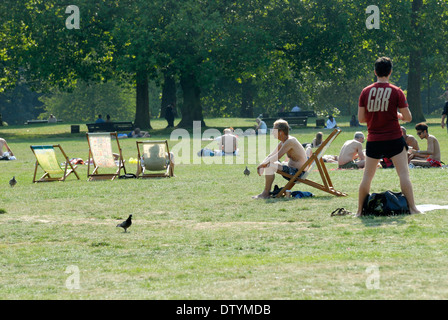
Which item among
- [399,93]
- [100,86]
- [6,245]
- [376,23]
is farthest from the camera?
[100,86]

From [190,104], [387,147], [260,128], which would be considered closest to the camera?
[387,147]

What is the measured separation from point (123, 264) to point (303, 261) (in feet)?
5.99

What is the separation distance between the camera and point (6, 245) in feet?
31.1

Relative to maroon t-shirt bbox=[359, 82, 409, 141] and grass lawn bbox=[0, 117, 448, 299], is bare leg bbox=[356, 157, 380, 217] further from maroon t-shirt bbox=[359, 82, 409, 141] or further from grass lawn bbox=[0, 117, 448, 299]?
grass lawn bbox=[0, 117, 448, 299]

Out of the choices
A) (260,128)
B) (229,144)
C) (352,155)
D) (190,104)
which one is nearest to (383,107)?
(352,155)

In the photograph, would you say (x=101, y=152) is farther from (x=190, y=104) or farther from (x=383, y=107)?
(x=190, y=104)

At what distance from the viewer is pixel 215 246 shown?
29.5 ft

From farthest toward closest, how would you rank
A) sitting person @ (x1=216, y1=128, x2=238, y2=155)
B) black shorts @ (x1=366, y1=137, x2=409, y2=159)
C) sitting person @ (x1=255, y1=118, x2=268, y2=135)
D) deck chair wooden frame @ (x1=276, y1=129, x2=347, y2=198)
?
sitting person @ (x1=255, y1=118, x2=268, y2=135), sitting person @ (x1=216, y1=128, x2=238, y2=155), deck chair wooden frame @ (x1=276, y1=129, x2=347, y2=198), black shorts @ (x1=366, y1=137, x2=409, y2=159)

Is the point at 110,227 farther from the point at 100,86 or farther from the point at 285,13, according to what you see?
the point at 100,86

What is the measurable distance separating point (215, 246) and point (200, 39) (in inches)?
1400

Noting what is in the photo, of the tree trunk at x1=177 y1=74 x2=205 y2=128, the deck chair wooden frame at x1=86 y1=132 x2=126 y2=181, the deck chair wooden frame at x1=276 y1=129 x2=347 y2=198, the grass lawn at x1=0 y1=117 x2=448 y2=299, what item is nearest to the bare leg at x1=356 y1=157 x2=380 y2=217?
the grass lawn at x1=0 y1=117 x2=448 y2=299

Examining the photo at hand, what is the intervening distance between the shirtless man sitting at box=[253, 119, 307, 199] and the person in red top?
10.2 ft

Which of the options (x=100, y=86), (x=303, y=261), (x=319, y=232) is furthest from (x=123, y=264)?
(x=100, y=86)

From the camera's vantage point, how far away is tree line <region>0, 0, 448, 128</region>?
1731 inches
